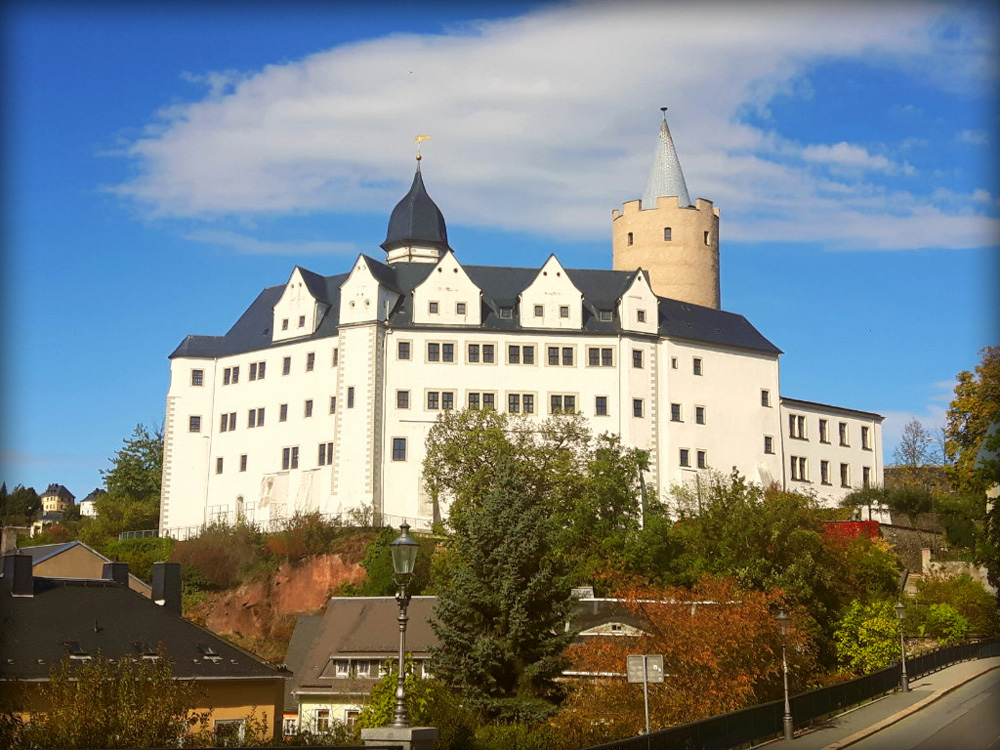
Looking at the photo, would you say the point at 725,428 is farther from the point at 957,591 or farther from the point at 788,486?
the point at 957,591

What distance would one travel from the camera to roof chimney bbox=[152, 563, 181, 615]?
54438 mm

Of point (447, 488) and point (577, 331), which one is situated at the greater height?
point (577, 331)

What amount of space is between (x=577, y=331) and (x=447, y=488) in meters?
14.5

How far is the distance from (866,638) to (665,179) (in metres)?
52.7

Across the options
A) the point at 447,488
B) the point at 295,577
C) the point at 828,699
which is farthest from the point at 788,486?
the point at 828,699

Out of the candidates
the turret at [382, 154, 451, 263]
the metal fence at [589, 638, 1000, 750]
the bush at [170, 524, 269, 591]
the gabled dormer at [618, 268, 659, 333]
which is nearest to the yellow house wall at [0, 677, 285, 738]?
the metal fence at [589, 638, 1000, 750]

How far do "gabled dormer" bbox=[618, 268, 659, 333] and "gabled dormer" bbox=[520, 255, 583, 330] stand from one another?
272 centimetres

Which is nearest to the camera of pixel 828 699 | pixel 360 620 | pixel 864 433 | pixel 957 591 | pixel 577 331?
pixel 828 699

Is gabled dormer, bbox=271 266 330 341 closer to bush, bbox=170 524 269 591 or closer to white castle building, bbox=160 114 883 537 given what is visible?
white castle building, bbox=160 114 883 537

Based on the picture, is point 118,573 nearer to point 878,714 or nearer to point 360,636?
point 360,636

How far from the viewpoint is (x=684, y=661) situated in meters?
37.6

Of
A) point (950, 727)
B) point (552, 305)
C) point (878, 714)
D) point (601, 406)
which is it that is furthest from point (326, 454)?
point (950, 727)

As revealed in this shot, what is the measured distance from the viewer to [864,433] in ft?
297

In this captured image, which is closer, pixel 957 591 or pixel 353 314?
pixel 957 591
